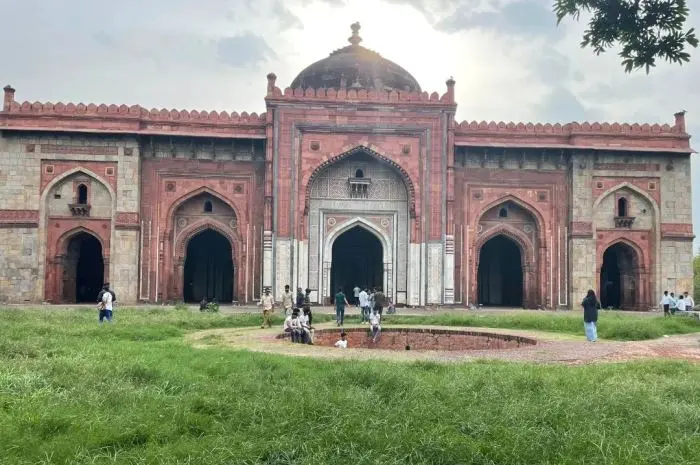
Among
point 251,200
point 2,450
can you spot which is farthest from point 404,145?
point 2,450

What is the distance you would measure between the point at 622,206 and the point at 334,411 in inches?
669

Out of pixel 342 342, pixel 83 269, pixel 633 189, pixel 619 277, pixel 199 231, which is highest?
pixel 633 189

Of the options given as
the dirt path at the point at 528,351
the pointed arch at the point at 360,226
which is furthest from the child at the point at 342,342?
the pointed arch at the point at 360,226

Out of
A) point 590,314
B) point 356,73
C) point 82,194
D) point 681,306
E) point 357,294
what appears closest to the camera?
point 590,314

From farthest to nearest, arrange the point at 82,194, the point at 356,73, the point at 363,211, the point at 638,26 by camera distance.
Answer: the point at 356,73
the point at 363,211
the point at 82,194
the point at 638,26

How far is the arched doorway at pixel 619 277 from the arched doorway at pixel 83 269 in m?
15.8

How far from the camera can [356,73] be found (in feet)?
69.4

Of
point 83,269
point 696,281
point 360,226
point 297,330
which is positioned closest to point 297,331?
point 297,330

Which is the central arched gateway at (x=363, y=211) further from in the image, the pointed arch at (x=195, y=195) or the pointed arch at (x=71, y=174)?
the pointed arch at (x=71, y=174)

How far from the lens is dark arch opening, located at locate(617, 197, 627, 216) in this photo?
18719mm

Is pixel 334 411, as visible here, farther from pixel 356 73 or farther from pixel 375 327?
pixel 356 73

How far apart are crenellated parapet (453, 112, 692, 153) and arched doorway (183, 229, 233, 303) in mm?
9073

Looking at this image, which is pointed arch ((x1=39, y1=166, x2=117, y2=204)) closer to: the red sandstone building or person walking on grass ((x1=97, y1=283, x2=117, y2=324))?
the red sandstone building

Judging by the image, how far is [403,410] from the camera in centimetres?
Answer: 417
